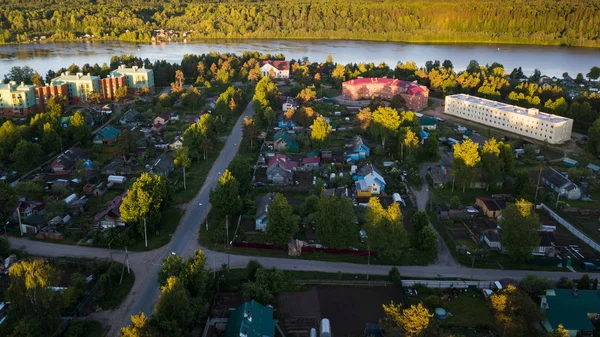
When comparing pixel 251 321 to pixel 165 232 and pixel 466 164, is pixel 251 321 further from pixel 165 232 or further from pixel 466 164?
pixel 466 164

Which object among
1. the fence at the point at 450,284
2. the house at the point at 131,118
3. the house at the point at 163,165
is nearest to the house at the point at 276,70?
the house at the point at 131,118

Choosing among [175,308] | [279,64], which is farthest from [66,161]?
[279,64]

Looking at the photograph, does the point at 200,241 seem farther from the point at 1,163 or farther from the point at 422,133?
the point at 422,133

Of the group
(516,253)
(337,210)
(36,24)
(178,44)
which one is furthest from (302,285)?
(36,24)

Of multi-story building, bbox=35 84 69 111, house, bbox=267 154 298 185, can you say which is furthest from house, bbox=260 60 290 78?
house, bbox=267 154 298 185

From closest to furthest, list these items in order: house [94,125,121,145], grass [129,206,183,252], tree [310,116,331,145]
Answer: grass [129,206,183,252] < tree [310,116,331,145] < house [94,125,121,145]

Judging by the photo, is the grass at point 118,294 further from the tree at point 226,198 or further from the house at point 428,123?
the house at point 428,123

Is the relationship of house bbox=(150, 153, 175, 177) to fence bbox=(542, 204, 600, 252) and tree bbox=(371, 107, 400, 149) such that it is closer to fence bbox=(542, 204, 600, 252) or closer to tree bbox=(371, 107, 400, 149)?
tree bbox=(371, 107, 400, 149)
